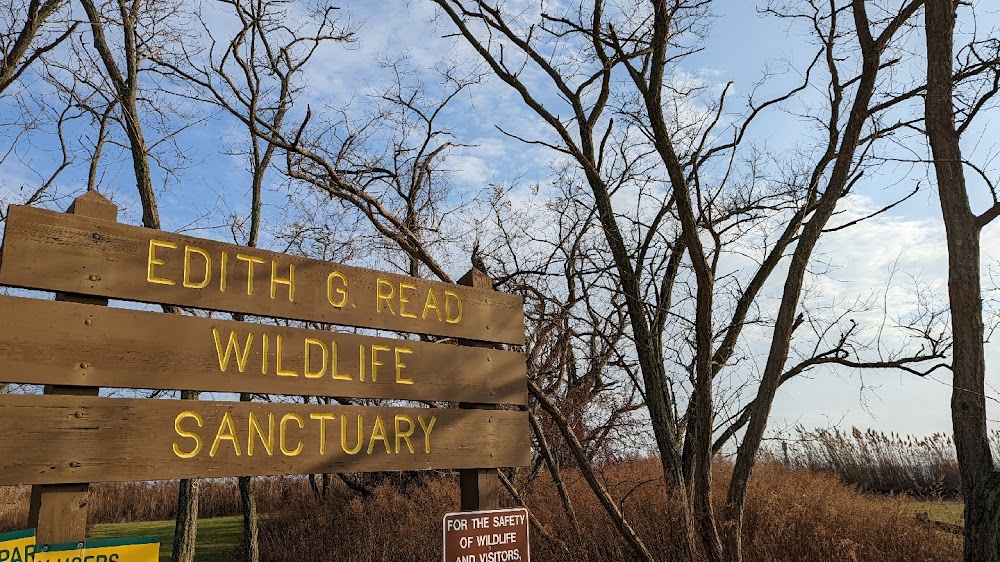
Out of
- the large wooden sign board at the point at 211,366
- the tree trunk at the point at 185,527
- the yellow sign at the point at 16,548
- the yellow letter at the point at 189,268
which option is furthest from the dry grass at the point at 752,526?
the yellow sign at the point at 16,548

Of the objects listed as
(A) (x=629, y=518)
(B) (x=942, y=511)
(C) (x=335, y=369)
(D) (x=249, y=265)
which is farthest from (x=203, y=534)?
(B) (x=942, y=511)

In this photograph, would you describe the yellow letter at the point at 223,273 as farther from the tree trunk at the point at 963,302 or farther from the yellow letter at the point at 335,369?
the tree trunk at the point at 963,302

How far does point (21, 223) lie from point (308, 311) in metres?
1.49

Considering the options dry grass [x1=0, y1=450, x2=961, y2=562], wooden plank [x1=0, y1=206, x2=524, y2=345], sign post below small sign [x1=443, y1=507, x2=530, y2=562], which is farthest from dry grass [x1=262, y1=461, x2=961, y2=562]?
wooden plank [x1=0, y1=206, x2=524, y2=345]

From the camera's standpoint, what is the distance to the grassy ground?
508 inches

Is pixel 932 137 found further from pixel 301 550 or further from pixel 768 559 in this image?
pixel 301 550

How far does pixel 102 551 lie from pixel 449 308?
2.44 metres

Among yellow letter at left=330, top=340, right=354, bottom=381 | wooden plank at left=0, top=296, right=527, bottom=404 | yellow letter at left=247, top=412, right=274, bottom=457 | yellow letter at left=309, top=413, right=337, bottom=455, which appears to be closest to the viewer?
wooden plank at left=0, top=296, right=527, bottom=404

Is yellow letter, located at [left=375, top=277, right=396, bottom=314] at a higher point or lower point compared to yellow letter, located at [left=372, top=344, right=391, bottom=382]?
higher

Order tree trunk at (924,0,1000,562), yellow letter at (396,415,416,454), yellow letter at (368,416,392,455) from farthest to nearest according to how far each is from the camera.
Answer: tree trunk at (924,0,1000,562) < yellow letter at (396,415,416,454) < yellow letter at (368,416,392,455)

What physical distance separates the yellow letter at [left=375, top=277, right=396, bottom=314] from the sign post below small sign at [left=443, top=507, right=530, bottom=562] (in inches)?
53.0

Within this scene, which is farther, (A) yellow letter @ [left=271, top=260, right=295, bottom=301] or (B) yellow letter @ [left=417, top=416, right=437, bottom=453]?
(B) yellow letter @ [left=417, top=416, right=437, bottom=453]

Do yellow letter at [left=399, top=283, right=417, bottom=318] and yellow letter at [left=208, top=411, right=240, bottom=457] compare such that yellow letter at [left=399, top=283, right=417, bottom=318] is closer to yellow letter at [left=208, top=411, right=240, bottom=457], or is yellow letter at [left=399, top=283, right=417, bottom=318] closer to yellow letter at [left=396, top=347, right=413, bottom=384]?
yellow letter at [left=396, top=347, right=413, bottom=384]

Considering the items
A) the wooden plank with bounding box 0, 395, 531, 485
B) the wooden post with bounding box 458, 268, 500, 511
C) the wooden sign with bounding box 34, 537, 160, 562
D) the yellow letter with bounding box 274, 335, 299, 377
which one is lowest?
the wooden sign with bounding box 34, 537, 160, 562
